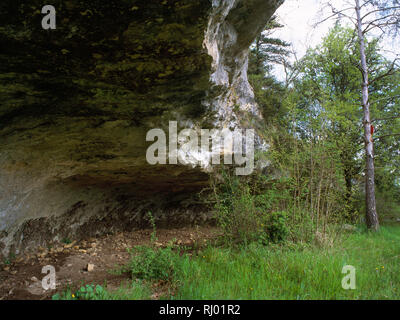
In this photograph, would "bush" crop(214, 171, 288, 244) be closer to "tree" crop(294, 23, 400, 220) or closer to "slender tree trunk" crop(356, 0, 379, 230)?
"slender tree trunk" crop(356, 0, 379, 230)

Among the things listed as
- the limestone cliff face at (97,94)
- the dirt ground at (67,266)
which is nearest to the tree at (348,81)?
the limestone cliff face at (97,94)

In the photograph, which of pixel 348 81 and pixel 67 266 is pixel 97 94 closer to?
pixel 67 266

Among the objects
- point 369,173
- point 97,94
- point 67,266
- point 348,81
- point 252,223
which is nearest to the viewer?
point 97,94

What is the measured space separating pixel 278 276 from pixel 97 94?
2714 millimetres

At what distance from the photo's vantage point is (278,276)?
2.52 m

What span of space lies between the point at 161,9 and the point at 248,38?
2131mm

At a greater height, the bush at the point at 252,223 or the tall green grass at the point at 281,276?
the bush at the point at 252,223

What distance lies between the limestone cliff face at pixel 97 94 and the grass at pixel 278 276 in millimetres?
1808

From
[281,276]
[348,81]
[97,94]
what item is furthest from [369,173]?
[97,94]

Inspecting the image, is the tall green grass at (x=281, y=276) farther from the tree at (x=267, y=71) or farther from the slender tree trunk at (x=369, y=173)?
the tree at (x=267, y=71)

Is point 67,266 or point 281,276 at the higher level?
point 281,276

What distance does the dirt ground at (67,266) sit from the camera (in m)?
2.49

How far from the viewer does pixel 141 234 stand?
5.35 metres
